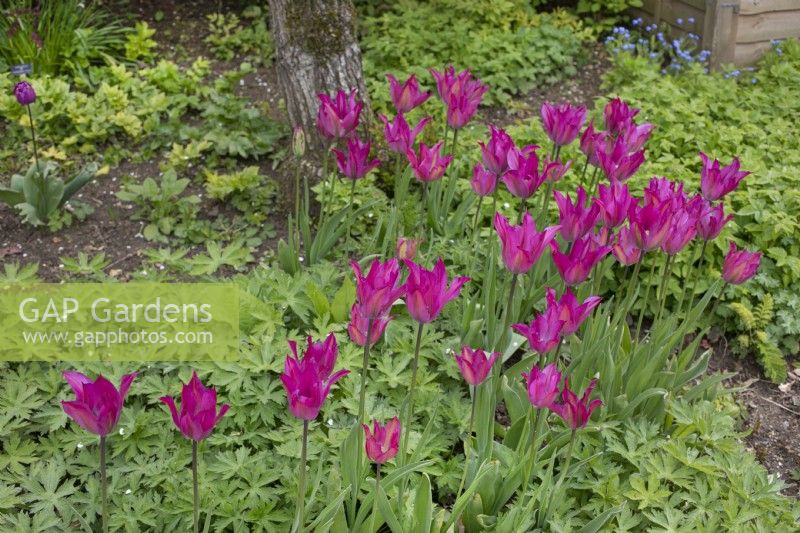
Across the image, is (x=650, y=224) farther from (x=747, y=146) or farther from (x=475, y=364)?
(x=747, y=146)

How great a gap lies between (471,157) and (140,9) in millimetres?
2958

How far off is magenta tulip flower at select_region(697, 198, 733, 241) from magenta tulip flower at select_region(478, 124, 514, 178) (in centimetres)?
58

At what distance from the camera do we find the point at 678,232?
2180 millimetres

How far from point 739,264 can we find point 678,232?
312 mm

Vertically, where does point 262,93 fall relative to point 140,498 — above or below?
above

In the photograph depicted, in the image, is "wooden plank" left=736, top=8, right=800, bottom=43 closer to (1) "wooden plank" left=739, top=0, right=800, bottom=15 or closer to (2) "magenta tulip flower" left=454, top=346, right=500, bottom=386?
(1) "wooden plank" left=739, top=0, right=800, bottom=15

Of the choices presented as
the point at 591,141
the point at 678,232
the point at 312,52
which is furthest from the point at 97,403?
the point at 312,52

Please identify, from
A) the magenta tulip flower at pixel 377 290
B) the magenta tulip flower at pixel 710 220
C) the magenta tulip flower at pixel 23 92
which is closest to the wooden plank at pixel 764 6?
the magenta tulip flower at pixel 710 220

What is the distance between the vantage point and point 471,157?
153 inches

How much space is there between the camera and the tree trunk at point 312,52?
366cm

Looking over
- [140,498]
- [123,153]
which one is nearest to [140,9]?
[123,153]

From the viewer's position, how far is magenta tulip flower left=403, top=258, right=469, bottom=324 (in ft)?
5.78

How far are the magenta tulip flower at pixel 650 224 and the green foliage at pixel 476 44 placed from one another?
2621 millimetres

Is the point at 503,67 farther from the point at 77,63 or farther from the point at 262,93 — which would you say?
the point at 77,63
